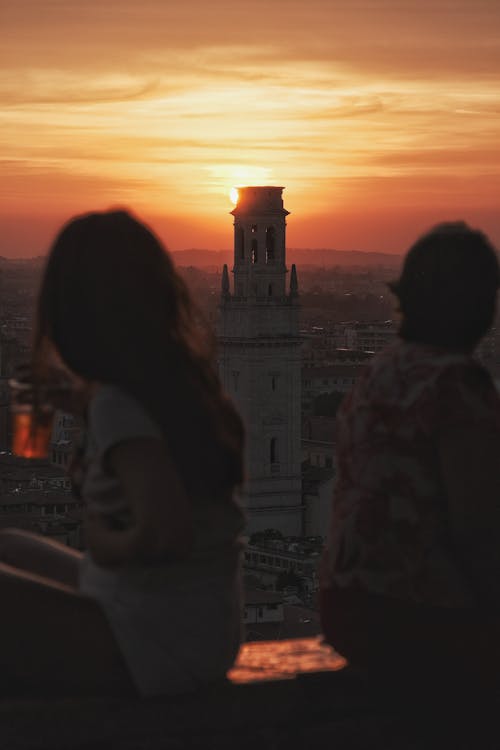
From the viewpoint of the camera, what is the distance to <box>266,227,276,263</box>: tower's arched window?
135 ft

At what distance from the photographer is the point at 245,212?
40.8 m

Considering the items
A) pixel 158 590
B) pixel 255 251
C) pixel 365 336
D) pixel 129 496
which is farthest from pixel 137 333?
pixel 365 336

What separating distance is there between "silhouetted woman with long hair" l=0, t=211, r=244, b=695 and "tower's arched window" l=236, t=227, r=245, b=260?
1507 inches

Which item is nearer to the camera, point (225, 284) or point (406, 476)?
point (406, 476)

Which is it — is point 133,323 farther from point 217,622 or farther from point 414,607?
point 414,607

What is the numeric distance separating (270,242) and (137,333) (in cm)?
3849

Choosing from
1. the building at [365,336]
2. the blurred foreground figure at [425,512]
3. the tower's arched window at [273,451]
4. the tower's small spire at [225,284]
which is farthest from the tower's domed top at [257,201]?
the building at [365,336]

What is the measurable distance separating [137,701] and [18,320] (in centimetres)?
7840

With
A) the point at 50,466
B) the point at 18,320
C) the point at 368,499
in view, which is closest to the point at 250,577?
the point at 50,466

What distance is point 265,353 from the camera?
43.6 m

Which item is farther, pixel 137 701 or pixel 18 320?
pixel 18 320

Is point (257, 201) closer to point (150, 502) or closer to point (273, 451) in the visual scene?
point (273, 451)

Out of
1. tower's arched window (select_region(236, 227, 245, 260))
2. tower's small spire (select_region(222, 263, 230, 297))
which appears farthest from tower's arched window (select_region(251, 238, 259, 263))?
tower's small spire (select_region(222, 263, 230, 297))

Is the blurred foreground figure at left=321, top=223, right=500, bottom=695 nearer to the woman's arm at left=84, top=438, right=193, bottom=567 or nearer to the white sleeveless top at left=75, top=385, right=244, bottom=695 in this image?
the white sleeveless top at left=75, top=385, right=244, bottom=695
